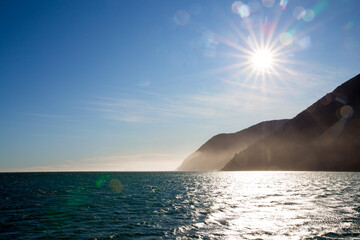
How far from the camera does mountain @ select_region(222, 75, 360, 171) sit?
15238cm

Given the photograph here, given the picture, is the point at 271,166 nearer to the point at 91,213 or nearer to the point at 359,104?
the point at 359,104

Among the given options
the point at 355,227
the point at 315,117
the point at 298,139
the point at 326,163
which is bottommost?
the point at 355,227

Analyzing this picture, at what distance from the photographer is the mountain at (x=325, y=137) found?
152m

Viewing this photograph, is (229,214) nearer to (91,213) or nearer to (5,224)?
(91,213)

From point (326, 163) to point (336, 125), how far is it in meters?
26.9

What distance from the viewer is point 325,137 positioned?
167 meters

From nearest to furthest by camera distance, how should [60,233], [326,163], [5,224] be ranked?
[60,233] → [5,224] → [326,163]

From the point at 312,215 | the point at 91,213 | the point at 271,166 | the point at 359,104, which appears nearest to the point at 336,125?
the point at 359,104

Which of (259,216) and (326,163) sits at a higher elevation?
(326,163)

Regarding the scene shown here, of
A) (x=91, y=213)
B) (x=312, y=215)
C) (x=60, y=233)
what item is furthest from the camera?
(x=91, y=213)

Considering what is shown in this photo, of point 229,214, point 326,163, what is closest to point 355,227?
point 229,214

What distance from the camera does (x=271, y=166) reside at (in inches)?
7638

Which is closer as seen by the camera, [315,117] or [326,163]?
[326,163]

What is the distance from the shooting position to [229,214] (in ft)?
83.7
